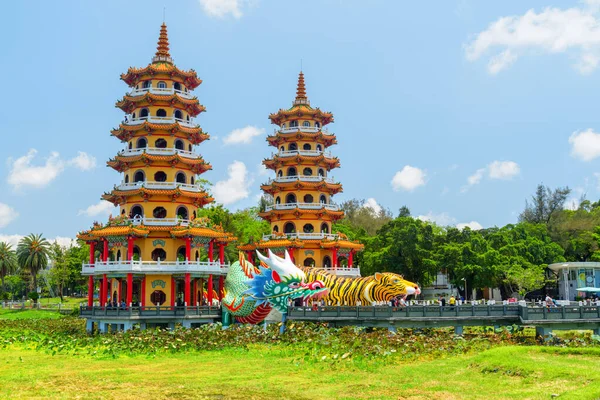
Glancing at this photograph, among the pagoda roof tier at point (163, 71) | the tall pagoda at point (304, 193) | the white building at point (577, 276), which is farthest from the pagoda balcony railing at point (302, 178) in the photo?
Result: the white building at point (577, 276)

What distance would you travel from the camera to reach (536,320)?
29.8 m

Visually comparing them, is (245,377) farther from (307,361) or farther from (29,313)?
(29,313)

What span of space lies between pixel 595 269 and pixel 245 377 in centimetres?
4182

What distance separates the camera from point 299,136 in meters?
52.8

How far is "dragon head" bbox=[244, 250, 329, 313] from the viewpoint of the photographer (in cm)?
3531

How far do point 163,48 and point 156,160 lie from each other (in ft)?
34.0

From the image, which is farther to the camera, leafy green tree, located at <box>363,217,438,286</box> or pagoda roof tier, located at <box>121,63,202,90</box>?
leafy green tree, located at <box>363,217,438,286</box>

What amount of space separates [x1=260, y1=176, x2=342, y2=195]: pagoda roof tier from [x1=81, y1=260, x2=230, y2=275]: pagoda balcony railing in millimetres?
12551

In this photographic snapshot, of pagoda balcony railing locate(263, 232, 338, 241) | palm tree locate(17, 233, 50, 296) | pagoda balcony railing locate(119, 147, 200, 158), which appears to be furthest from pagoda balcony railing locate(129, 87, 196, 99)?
palm tree locate(17, 233, 50, 296)

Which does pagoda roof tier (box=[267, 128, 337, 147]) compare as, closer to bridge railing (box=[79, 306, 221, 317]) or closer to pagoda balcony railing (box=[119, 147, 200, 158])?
pagoda balcony railing (box=[119, 147, 200, 158])

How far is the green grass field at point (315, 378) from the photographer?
18172mm

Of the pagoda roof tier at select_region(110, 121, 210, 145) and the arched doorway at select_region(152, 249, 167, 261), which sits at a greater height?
the pagoda roof tier at select_region(110, 121, 210, 145)

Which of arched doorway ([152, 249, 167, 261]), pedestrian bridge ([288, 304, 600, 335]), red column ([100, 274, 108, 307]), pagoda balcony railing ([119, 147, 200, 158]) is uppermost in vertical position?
pagoda balcony railing ([119, 147, 200, 158])

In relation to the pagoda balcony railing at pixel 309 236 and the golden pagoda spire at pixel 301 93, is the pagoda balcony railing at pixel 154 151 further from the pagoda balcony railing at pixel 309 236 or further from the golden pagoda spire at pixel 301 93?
the golden pagoda spire at pixel 301 93
